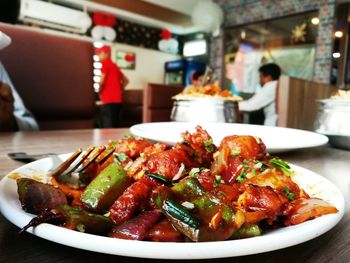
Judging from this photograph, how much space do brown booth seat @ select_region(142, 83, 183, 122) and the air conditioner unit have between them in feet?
16.8

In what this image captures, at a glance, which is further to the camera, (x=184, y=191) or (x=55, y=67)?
(x=55, y=67)

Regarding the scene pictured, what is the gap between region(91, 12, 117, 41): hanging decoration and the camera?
356 inches

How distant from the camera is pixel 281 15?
764 cm

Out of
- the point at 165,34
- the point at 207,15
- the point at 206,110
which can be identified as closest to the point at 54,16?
the point at 165,34

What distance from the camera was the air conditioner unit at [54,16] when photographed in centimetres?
775

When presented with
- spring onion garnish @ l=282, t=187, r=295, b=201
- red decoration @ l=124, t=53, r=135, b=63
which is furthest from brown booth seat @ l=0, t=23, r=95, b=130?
red decoration @ l=124, t=53, r=135, b=63

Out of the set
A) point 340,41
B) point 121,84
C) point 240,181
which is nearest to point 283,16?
point 340,41

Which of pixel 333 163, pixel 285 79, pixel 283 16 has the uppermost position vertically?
pixel 283 16

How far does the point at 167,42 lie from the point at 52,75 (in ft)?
26.7

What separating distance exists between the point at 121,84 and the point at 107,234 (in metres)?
5.74

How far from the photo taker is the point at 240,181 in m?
0.61

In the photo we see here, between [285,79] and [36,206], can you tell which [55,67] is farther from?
[36,206]

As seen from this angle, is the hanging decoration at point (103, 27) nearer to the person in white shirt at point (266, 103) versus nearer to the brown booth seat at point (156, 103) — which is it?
the brown booth seat at point (156, 103)

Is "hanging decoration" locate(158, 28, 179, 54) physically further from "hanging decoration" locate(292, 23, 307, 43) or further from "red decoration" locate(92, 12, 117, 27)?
"hanging decoration" locate(292, 23, 307, 43)
